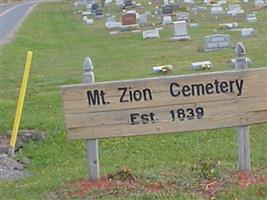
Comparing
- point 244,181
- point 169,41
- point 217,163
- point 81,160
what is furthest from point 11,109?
point 169,41

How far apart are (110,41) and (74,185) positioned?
73.7ft

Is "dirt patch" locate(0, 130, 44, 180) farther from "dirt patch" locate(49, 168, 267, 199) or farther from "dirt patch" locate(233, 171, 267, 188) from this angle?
"dirt patch" locate(233, 171, 267, 188)

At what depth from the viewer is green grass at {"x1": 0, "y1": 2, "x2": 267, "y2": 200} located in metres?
7.65

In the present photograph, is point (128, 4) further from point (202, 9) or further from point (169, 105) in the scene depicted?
point (169, 105)

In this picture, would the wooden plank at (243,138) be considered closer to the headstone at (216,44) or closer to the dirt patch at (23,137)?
the dirt patch at (23,137)

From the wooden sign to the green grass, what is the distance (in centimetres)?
56

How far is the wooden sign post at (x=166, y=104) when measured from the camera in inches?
274

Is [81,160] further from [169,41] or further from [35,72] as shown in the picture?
[169,41]

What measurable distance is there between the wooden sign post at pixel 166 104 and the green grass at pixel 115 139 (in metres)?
0.54

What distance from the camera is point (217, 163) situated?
7863mm

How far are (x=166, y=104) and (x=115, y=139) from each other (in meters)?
3.49

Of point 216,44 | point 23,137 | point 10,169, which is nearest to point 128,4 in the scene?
point 216,44

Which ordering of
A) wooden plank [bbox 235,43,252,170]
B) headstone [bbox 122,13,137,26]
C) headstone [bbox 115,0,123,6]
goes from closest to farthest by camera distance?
wooden plank [bbox 235,43,252,170], headstone [bbox 122,13,137,26], headstone [bbox 115,0,123,6]

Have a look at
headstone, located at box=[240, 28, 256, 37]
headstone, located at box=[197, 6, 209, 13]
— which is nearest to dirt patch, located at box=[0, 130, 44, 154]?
headstone, located at box=[240, 28, 256, 37]
